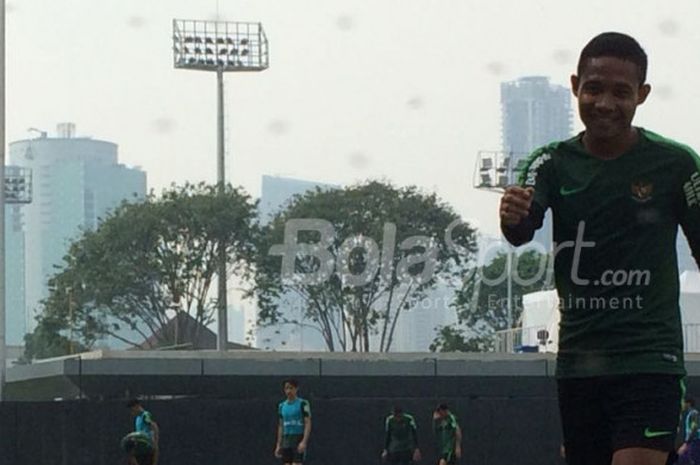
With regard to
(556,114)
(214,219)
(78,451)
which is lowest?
(78,451)

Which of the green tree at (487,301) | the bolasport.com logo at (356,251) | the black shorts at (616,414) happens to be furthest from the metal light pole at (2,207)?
the green tree at (487,301)

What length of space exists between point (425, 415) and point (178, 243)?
31118 millimetres

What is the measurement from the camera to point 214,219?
5853 centimetres

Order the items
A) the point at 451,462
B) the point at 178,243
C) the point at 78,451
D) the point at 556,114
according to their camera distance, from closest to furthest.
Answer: the point at 451,462, the point at 78,451, the point at 178,243, the point at 556,114

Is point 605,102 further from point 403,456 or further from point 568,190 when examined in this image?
point 403,456

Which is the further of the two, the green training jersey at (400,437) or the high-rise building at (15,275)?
the high-rise building at (15,275)

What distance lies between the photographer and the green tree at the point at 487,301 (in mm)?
73438

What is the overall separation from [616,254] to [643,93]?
455 mm

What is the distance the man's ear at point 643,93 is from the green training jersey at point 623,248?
0.12 m

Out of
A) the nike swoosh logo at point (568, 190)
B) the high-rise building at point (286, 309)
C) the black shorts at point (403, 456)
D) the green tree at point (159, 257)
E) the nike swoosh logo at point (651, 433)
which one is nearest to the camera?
the nike swoosh logo at point (651, 433)

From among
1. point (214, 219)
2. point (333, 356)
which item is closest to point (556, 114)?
point (214, 219)

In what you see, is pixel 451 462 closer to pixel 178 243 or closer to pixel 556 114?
pixel 178 243

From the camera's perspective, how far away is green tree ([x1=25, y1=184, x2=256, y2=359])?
5812 centimetres

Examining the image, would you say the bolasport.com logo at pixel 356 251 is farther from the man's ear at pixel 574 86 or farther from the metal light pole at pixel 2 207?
the man's ear at pixel 574 86
